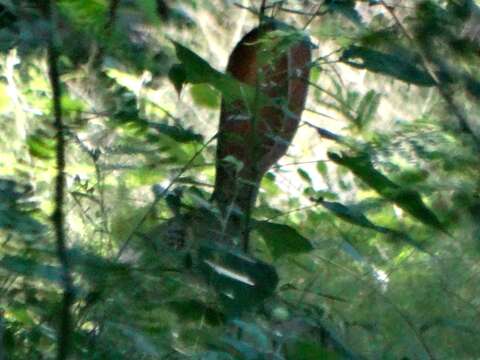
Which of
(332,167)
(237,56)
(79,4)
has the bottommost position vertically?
(332,167)

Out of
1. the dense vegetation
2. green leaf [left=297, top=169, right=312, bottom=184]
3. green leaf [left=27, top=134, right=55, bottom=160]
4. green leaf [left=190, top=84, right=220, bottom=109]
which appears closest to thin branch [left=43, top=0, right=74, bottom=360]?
the dense vegetation

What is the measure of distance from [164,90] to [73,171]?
63cm

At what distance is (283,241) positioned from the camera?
2.30 m

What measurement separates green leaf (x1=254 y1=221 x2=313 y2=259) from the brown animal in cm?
6

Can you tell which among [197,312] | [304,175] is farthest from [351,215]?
[304,175]

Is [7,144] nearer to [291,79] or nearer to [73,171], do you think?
[73,171]

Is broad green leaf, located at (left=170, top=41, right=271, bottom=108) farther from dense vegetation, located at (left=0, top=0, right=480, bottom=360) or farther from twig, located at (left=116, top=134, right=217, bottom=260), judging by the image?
twig, located at (left=116, top=134, right=217, bottom=260)

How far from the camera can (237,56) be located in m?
2.64

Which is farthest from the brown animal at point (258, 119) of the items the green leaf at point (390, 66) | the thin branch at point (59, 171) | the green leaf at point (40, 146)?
the thin branch at point (59, 171)

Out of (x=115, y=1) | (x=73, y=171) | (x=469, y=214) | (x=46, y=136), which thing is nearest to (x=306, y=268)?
(x=469, y=214)

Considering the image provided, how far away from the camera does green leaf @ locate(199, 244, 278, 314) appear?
A: 212cm

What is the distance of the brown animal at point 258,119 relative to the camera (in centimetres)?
225

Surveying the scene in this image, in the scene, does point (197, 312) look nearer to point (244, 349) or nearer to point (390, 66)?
point (244, 349)

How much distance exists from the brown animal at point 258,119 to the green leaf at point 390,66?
13 cm
